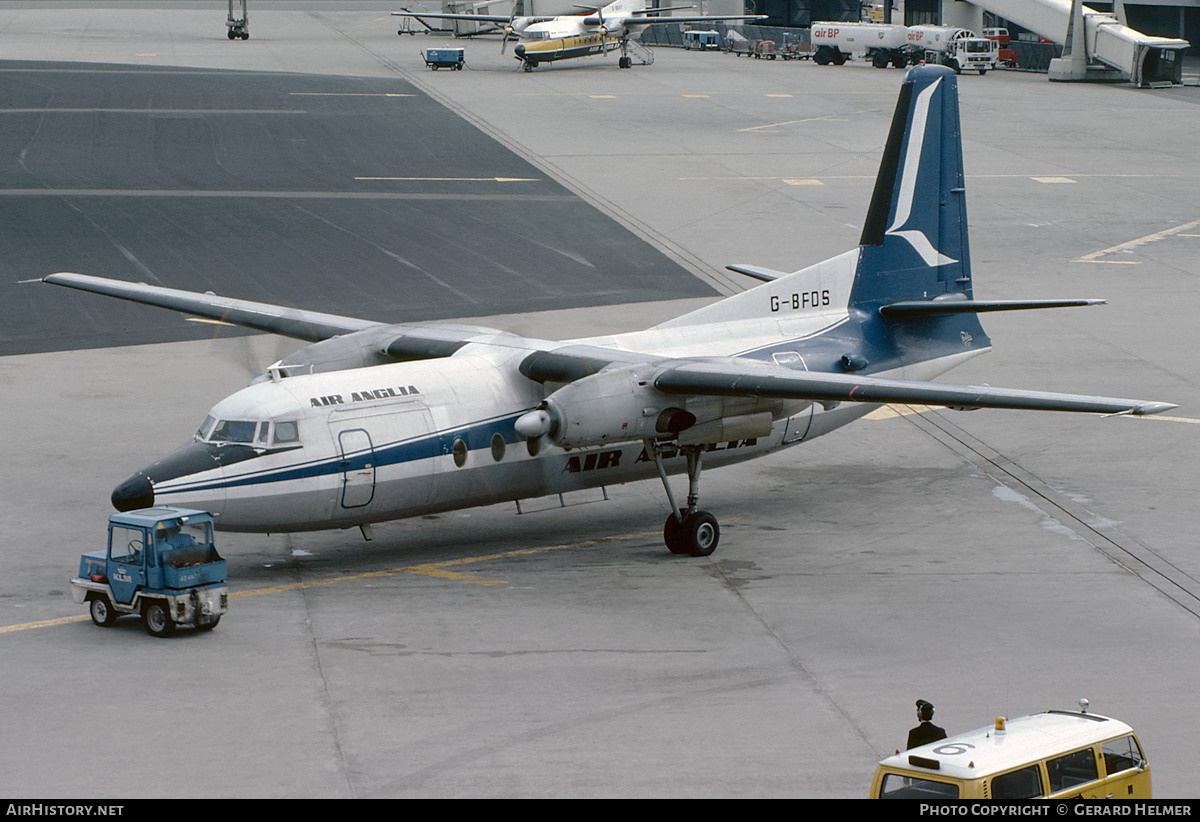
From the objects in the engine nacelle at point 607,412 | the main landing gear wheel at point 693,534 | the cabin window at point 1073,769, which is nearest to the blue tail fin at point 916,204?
the main landing gear wheel at point 693,534

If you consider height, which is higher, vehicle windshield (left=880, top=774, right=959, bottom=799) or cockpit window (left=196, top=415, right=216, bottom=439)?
cockpit window (left=196, top=415, right=216, bottom=439)

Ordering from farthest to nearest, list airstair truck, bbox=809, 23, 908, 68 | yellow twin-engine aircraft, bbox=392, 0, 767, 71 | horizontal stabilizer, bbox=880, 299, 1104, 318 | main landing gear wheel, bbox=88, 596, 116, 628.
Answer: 1. airstair truck, bbox=809, 23, 908, 68
2. yellow twin-engine aircraft, bbox=392, 0, 767, 71
3. horizontal stabilizer, bbox=880, 299, 1104, 318
4. main landing gear wheel, bbox=88, 596, 116, 628

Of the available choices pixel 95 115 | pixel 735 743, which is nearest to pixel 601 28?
pixel 95 115

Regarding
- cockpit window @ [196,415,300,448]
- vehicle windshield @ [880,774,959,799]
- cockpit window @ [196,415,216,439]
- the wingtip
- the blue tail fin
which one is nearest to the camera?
vehicle windshield @ [880,774,959,799]

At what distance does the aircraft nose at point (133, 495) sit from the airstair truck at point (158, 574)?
0.69 feet

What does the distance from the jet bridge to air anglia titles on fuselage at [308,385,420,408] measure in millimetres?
75932

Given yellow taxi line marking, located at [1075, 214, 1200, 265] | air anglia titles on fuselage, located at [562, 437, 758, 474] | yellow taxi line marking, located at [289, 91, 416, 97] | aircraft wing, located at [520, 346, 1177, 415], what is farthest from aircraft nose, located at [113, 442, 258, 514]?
yellow taxi line marking, located at [289, 91, 416, 97]

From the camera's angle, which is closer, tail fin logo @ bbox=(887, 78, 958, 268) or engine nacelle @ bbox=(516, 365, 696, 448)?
engine nacelle @ bbox=(516, 365, 696, 448)

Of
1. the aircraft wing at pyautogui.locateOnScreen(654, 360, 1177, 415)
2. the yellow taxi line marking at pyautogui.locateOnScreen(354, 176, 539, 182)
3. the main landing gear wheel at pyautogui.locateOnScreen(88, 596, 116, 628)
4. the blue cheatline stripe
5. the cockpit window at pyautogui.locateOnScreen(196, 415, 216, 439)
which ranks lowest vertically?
the main landing gear wheel at pyautogui.locateOnScreen(88, 596, 116, 628)

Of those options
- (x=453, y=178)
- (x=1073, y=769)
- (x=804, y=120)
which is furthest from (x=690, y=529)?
(x=804, y=120)

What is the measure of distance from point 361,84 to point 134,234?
39.0m

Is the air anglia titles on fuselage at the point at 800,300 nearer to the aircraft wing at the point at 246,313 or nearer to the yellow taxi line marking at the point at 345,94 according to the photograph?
the aircraft wing at the point at 246,313

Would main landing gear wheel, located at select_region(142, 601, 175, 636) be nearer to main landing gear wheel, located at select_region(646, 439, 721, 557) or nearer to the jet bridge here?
main landing gear wheel, located at select_region(646, 439, 721, 557)

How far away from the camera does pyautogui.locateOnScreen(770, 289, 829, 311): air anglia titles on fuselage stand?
2850 cm
